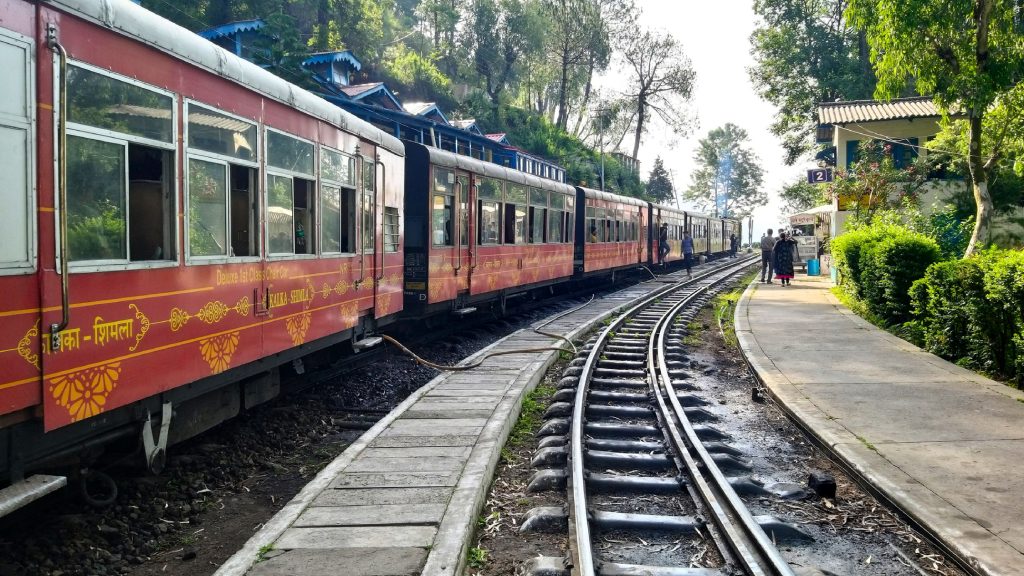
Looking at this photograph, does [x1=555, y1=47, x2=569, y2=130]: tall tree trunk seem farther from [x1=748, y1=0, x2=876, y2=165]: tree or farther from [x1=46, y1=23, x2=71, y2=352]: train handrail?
[x1=46, y1=23, x2=71, y2=352]: train handrail

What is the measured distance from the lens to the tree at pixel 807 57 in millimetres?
37938

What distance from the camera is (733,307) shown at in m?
18.6

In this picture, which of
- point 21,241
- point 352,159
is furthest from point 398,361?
point 21,241

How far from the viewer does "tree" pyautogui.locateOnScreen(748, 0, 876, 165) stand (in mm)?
37938

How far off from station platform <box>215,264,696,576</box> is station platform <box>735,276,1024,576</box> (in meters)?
2.73

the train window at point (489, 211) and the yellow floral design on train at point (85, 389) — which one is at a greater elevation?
the train window at point (489, 211)

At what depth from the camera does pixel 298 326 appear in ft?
23.9

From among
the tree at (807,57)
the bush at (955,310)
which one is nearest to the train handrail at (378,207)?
the bush at (955,310)

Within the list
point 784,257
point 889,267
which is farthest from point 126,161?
point 784,257

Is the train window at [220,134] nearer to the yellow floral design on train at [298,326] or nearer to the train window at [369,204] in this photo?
the yellow floral design on train at [298,326]

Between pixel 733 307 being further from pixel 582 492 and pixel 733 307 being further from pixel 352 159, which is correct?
pixel 582 492

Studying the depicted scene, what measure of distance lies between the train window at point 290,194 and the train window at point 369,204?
1.52m

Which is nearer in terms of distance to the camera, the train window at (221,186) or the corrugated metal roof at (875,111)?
the train window at (221,186)

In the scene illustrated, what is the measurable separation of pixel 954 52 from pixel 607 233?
12.1m
